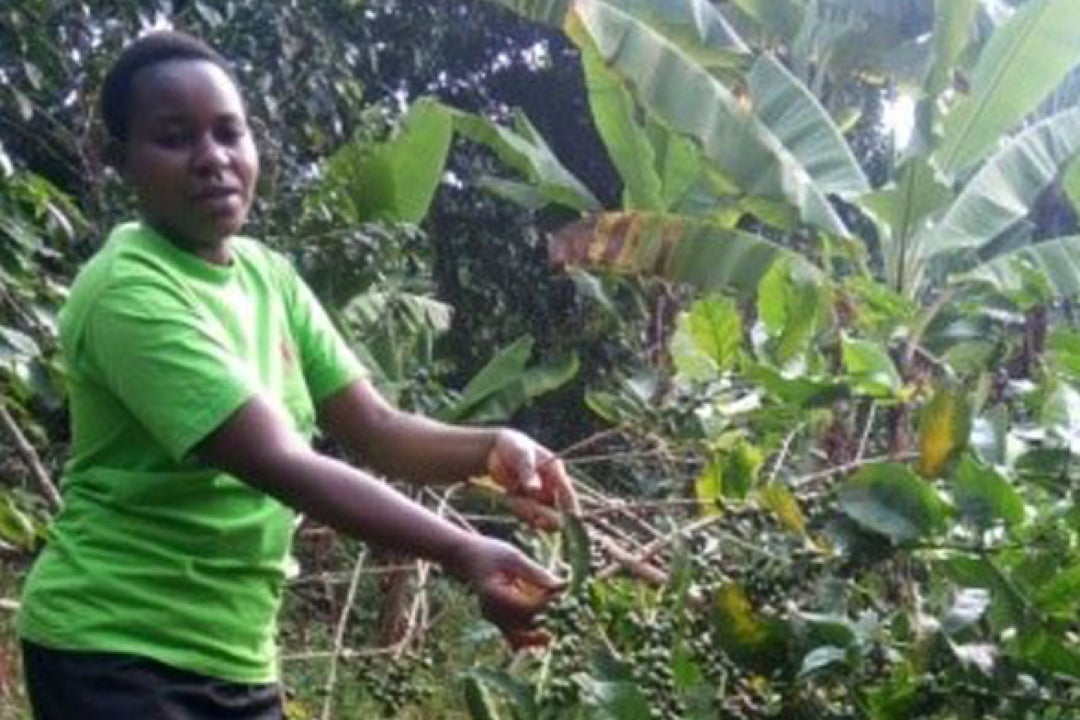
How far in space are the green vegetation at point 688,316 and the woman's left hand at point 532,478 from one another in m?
0.07

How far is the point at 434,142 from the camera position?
4.93 metres

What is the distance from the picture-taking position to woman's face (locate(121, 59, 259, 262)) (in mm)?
1903

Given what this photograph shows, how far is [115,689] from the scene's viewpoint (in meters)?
1.87

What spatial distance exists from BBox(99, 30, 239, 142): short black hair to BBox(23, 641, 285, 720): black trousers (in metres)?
0.57

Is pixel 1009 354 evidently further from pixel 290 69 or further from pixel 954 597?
pixel 290 69

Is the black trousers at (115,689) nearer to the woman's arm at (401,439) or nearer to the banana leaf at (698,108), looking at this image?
the woman's arm at (401,439)

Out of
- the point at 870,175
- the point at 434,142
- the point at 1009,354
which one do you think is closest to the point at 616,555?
the point at 1009,354

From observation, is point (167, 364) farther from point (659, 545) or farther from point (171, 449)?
point (659, 545)

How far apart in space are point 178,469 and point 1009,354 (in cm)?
282

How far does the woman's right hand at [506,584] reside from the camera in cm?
162

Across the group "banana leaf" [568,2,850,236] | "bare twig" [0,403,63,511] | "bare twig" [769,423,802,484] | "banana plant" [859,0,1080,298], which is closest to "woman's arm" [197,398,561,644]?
"bare twig" [769,423,802,484]

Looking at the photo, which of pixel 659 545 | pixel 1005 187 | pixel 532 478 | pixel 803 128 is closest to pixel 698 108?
pixel 803 128

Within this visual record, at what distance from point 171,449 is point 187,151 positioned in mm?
344

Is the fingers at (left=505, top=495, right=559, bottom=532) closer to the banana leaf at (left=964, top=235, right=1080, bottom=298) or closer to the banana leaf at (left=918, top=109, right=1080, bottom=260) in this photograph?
the banana leaf at (left=964, top=235, right=1080, bottom=298)
